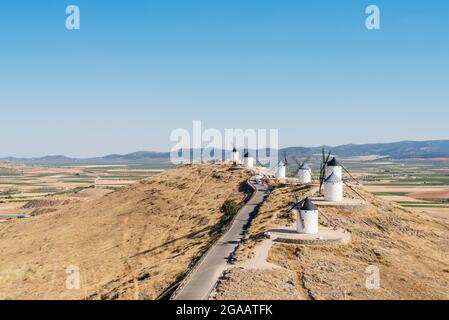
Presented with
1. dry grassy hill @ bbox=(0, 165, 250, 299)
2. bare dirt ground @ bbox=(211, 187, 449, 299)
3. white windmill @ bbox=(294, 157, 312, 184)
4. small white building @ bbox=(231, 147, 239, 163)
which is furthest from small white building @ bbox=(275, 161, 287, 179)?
bare dirt ground @ bbox=(211, 187, 449, 299)

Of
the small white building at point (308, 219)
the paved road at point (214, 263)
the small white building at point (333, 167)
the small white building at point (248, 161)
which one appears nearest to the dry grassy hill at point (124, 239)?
the paved road at point (214, 263)

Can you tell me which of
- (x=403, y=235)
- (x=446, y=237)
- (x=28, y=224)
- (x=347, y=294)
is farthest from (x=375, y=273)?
(x=28, y=224)

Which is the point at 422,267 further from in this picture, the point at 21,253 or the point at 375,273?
the point at 21,253

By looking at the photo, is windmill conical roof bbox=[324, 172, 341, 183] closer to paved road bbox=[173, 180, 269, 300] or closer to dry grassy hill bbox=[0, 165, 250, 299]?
paved road bbox=[173, 180, 269, 300]

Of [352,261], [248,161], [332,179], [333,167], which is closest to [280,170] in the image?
[248,161]
